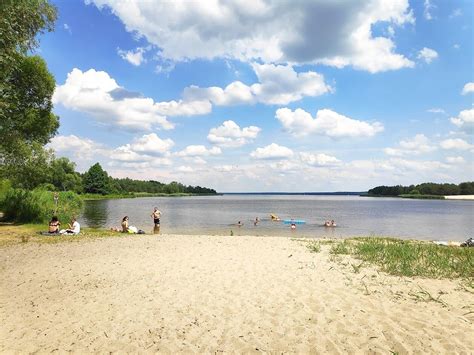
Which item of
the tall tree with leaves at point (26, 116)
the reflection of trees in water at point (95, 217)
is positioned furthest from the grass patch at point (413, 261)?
the reflection of trees in water at point (95, 217)

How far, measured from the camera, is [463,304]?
9234 millimetres

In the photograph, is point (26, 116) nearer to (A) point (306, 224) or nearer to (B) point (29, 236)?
(B) point (29, 236)

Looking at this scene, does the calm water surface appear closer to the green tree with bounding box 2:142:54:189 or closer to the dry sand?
the green tree with bounding box 2:142:54:189

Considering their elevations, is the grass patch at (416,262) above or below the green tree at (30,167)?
below

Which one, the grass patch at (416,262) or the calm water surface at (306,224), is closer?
the grass patch at (416,262)

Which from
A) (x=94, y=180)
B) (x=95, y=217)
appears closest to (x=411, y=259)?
(x=95, y=217)

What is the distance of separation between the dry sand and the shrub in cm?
1763

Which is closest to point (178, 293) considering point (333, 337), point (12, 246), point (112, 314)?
point (112, 314)

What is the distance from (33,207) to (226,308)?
28.2 m

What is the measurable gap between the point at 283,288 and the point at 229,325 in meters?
3.16

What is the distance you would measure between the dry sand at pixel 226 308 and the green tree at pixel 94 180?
13781 cm

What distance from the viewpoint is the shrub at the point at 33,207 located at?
30.8 m

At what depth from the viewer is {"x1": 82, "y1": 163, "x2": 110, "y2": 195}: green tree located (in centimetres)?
14312

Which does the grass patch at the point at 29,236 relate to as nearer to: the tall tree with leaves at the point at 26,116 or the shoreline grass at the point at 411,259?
the shoreline grass at the point at 411,259
